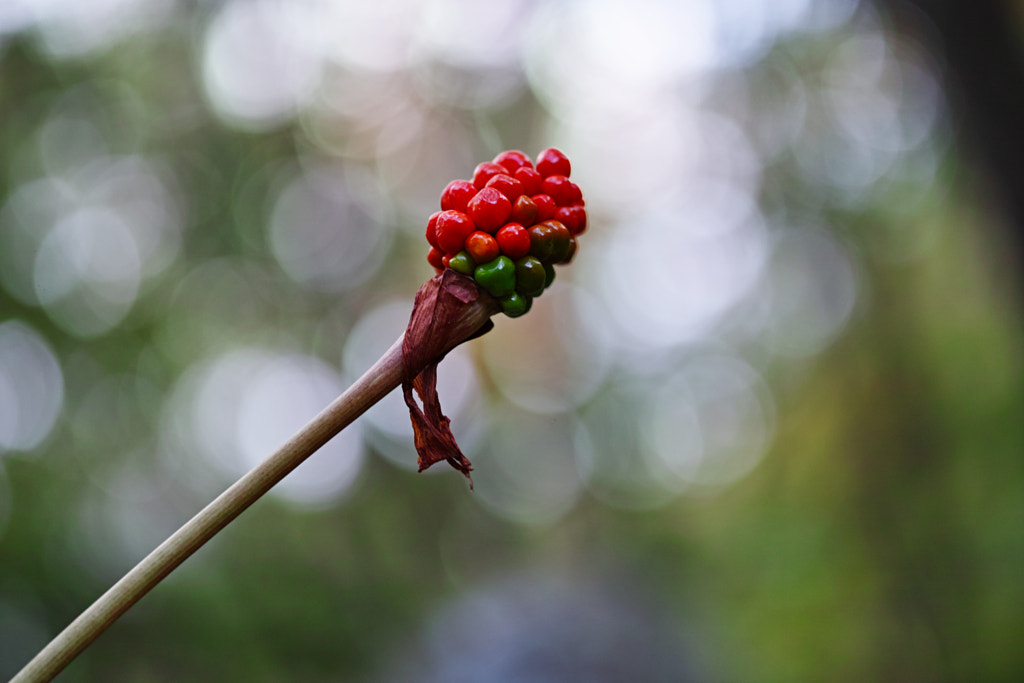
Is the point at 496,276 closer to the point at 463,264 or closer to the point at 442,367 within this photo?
the point at 463,264

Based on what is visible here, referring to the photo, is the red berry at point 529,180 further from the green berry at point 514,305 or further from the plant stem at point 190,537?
the plant stem at point 190,537

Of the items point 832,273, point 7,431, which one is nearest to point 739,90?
point 832,273

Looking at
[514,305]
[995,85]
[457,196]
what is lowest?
[995,85]

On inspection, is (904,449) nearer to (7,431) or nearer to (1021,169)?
(1021,169)

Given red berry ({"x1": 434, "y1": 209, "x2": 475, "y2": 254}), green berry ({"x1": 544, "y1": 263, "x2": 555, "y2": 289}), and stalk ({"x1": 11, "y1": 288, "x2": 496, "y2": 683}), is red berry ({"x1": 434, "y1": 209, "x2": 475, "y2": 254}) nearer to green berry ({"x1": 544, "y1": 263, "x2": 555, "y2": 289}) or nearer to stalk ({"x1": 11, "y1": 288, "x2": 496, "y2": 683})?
green berry ({"x1": 544, "y1": 263, "x2": 555, "y2": 289})

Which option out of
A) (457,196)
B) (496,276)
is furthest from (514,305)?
(457,196)

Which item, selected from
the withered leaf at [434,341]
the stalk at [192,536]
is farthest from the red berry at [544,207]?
the stalk at [192,536]
